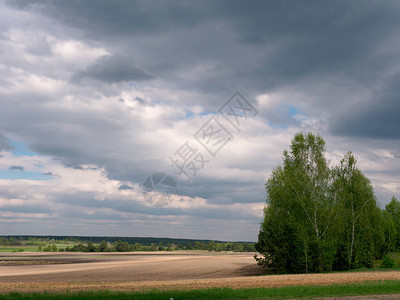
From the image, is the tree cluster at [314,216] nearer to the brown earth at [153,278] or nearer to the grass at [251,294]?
the brown earth at [153,278]

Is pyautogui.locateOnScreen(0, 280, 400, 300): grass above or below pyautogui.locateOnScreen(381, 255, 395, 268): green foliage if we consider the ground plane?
above

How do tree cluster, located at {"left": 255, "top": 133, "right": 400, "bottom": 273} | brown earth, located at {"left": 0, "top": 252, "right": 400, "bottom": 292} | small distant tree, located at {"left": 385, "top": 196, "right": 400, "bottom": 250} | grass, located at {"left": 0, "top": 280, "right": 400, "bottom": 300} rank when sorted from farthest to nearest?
small distant tree, located at {"left": 385, "top": 196, "right": 400, "bottom": 250} < tree cluster, located at {"left": 255, "top": 133, "right": 400, "bottom": 273} < brown earth, located at {"left": 0, "top": 252, "right": 400, "bottom": 292} < grass, located at {"left": 0, "top": 280, "right": 400, "bottom": 300}

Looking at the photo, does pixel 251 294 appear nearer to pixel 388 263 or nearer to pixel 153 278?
pixel 153 278

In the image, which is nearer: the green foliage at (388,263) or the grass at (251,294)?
the grass at (251,294)

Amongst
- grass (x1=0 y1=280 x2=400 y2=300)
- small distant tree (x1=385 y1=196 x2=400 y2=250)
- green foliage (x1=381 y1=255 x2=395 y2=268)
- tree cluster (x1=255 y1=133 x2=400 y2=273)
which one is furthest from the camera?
small distant tree (x1=385 y1=196 x2=400 y2=250)

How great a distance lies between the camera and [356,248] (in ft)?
203

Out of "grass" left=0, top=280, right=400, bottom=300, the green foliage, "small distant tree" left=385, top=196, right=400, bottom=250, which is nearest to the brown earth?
"grass" left=0, top=280, right=400, bottom=300

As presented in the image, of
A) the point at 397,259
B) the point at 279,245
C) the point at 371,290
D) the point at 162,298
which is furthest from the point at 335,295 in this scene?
the point at 397,259

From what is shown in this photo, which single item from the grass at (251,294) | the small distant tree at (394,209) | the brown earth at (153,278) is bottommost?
the brown earth at (153,278)

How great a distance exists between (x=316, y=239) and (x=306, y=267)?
182 inches

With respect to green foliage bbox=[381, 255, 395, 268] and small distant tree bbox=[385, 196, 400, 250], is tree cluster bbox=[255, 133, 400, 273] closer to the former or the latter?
green foliage bbox=[381, 255, 395, 268]

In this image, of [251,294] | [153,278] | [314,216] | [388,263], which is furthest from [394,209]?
[251,294]

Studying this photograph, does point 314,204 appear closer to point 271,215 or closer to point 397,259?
point 271,215

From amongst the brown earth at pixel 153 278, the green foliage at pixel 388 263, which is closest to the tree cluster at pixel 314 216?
the green foliage at pixel 388 263
